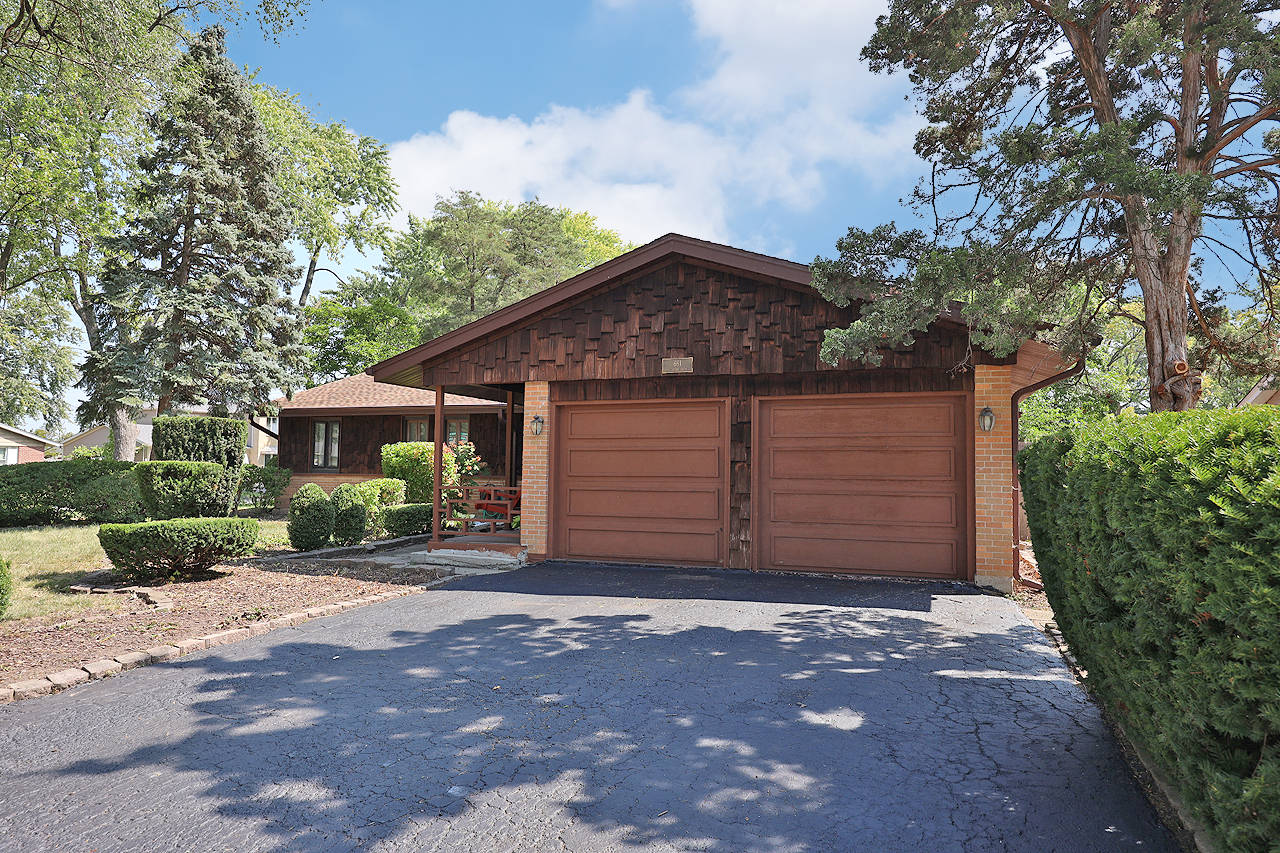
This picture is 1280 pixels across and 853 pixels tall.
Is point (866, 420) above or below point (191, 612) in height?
above

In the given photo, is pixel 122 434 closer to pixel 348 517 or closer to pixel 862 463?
pixel 348 517

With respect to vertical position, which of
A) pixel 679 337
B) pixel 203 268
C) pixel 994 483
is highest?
pixel 203 268

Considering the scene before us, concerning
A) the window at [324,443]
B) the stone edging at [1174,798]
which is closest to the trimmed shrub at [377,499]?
the window at [324,443]

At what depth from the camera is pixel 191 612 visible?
7.05 metres

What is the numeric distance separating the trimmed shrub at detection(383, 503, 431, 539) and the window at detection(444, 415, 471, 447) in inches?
215

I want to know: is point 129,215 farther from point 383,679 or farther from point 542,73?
point 383,679

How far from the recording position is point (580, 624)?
6715mm

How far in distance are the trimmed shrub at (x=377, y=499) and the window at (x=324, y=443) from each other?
7.23 m

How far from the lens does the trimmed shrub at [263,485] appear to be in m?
19.4

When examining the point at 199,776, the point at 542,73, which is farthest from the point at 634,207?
the point at 199,776

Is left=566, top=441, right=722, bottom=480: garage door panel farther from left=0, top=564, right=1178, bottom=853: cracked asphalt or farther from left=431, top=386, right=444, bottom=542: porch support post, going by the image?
left=0, top=564, right=1178, bottom=853: cracked asphalt

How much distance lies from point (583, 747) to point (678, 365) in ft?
21.9

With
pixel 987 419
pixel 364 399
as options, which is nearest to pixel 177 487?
pixel 364 399

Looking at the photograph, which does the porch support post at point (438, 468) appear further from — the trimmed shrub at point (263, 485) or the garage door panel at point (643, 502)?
the trimmed shrub at point (263, 485)
